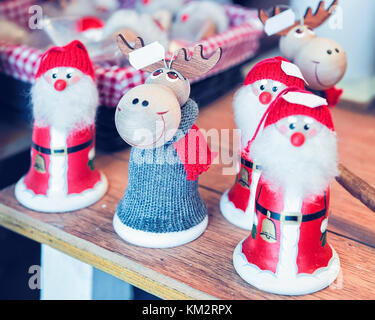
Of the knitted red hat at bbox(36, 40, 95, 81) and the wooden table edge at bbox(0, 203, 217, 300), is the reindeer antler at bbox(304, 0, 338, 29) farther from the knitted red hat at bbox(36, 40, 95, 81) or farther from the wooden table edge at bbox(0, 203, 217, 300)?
the wooden table edge at bbox(0, 203, 217, 300)

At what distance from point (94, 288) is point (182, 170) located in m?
0.30

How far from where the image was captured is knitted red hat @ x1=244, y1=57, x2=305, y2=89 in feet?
2.07

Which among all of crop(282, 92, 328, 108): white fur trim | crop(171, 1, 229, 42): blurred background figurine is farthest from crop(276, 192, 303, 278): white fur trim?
crop(171, 1, 229, 42): blurred background figurine

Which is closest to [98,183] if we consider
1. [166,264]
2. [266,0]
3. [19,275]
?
[166,264]

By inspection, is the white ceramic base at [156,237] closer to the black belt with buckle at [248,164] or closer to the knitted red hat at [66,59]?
the black belt with buckle at [248,164]

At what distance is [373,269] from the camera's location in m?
0.63

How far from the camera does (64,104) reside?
2.16ft

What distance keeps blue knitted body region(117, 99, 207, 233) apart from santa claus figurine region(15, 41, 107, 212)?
0.10 metres

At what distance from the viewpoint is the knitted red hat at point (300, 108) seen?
20.4 inches

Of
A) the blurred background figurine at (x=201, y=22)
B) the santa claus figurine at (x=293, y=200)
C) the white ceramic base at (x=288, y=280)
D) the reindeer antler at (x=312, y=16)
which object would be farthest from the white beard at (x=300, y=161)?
the blurred background figurine at (x=201, y=22)

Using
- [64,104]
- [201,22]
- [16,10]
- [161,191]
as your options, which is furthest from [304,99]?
[16,10]

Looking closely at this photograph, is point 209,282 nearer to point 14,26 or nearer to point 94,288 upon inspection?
point 94,288

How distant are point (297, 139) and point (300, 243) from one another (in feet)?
0.44

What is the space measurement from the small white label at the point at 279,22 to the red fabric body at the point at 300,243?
0.32m
